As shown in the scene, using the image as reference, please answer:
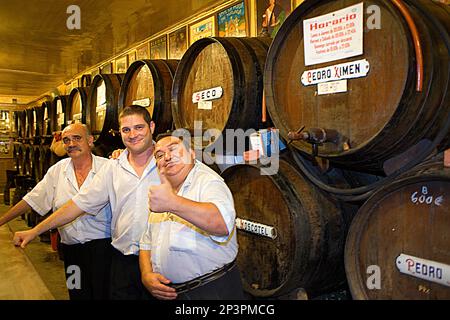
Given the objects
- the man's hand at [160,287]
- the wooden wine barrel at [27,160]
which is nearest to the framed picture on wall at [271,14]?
the man's hand at [160,287]

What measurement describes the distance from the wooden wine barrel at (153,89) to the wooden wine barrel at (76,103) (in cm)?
101

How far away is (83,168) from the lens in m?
2.93

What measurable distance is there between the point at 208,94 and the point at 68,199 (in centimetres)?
135

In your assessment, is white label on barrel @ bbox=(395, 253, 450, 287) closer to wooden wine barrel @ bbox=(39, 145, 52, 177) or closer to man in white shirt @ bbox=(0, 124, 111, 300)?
man in white shirt @ bbox=(0, 124, 111, 300)

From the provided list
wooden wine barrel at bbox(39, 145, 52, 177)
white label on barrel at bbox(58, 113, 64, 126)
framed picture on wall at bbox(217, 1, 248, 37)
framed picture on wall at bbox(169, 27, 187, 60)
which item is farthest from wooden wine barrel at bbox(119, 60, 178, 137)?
wooden wine barrel at bbox(39, 145, 52, 177)

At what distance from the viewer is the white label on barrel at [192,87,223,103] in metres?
2.19

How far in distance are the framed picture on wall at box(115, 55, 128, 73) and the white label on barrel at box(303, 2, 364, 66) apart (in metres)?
3.95

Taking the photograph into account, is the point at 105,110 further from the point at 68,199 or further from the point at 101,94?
the point at 68,199

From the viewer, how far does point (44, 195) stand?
2.97 metres

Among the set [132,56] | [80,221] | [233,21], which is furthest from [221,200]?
[132,56]

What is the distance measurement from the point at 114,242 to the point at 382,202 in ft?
5.24

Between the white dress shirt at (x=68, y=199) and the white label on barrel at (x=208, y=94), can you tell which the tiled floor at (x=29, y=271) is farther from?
the white label on barrel at (x=208, y=94)

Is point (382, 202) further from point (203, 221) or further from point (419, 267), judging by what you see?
point (203, 221)

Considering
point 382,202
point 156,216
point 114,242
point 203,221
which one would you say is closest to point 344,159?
point 382,202
